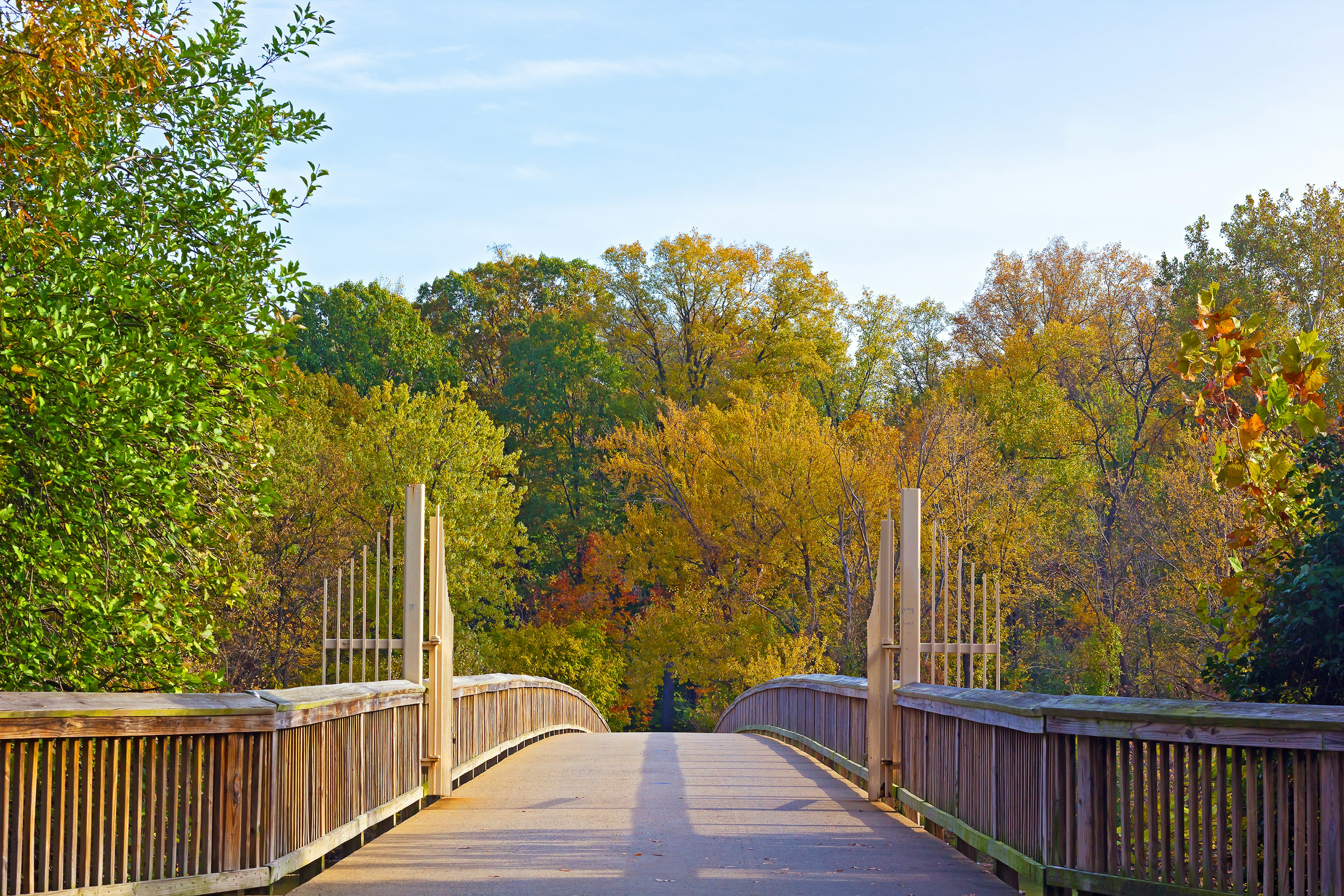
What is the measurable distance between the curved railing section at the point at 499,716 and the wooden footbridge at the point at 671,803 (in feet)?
2.47

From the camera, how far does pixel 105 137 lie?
806cm

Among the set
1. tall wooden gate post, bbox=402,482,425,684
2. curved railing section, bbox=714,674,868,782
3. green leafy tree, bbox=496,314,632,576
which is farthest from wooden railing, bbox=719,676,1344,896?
green leafy tree, bbox=496,314,632,576

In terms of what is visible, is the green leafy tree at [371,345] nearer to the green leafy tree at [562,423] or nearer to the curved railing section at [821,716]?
the green leafy tree at [562,423]

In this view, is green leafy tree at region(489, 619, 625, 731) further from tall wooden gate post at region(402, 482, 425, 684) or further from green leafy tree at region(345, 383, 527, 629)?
tall wooden gate post at region(402, 482, 425, 684)

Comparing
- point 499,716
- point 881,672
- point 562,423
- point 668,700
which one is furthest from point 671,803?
point 562,423

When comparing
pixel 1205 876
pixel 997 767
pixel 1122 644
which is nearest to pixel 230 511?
pixel 997 767

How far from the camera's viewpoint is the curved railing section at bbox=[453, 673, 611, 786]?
10.5 meters

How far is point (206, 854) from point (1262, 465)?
6.01 metres

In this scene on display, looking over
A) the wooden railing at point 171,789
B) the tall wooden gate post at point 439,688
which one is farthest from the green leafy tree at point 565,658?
the wooden railing at point 171,789

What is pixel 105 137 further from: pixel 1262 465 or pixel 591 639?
pixel 591 639

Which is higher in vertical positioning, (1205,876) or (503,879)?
(1205,876)

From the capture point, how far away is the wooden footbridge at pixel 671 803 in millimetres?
4777

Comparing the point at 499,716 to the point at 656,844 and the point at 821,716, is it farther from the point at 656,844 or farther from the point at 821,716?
the point at 656,844

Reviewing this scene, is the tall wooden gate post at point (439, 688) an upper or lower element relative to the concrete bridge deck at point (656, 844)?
upper
